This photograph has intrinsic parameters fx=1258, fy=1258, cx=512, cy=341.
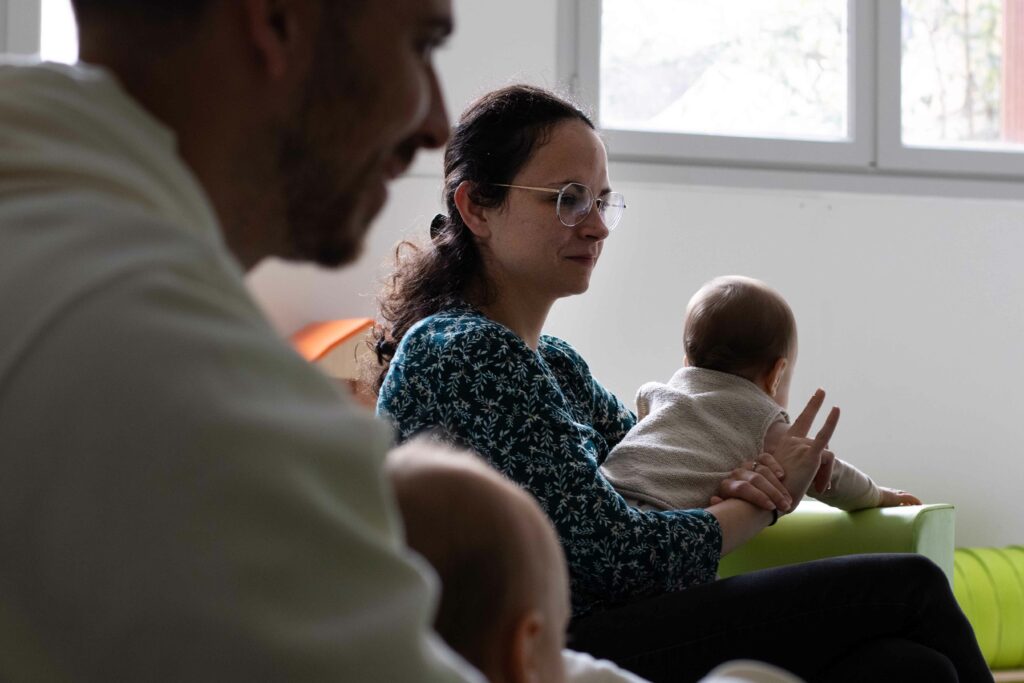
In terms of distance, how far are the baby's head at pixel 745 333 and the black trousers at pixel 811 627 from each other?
1.79 feet

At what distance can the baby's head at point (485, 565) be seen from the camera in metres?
0.90

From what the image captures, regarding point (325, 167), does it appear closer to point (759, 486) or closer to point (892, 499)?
point (759, 486)

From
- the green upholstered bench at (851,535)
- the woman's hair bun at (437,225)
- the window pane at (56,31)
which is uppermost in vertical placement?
the window pane at (56,31)

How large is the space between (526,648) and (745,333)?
1.57 metres

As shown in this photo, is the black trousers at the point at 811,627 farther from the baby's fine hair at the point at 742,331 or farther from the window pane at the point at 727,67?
the window pane at the point at 727,67

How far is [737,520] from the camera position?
2.04 meters

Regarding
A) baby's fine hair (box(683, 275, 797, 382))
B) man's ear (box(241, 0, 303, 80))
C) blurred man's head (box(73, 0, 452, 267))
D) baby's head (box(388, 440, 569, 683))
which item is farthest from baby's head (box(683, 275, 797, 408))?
man's ear (box(241, 0, 303, 80))

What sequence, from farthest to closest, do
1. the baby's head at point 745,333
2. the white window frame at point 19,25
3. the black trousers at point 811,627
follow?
the white window frame at point 19,25 → the baby's head at point 745,333 → the black trousers at point 811,627

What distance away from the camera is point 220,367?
0.54 metres

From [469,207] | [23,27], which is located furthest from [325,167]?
[23,27]

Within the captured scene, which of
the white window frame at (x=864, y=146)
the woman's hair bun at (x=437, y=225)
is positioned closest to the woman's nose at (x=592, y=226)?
the woman's hair bun at (x=437, y=225)

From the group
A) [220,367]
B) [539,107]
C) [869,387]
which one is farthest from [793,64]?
[220,367]

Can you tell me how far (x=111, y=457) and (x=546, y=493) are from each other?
138 cm

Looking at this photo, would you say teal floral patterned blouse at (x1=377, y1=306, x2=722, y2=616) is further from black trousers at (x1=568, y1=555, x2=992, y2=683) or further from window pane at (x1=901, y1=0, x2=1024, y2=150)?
window pane at (x1=901, y1=0, x2=1024, y2=150)
